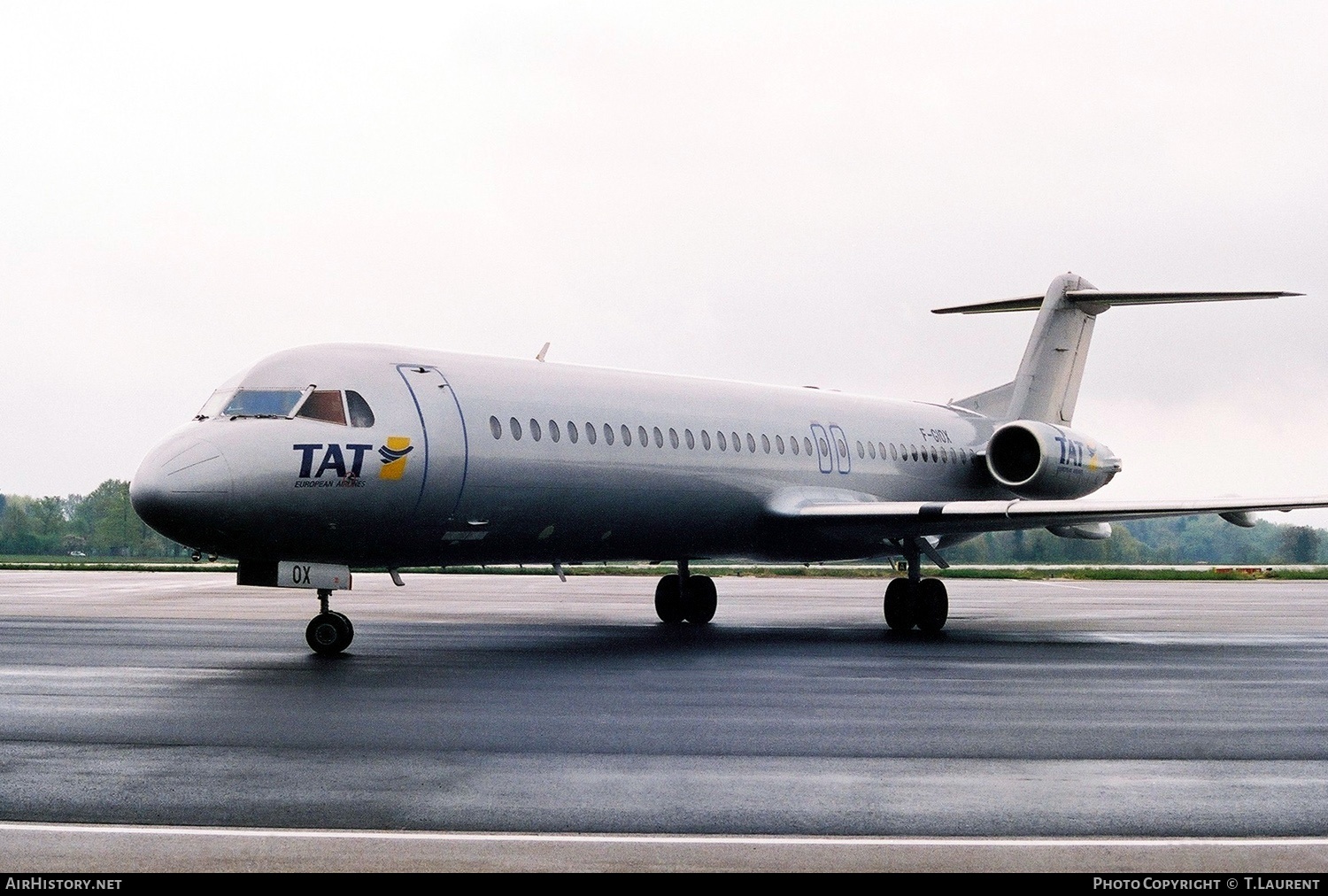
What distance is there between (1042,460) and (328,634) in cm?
1327

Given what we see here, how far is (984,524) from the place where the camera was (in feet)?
67.2

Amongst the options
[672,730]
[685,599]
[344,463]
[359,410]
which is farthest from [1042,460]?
[672,730]

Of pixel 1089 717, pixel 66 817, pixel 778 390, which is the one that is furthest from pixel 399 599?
pixel 66 817

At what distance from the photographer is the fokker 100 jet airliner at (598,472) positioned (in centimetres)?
1422

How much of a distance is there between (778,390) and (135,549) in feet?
432

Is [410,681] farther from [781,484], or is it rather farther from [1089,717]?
[781,484]

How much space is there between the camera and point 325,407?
48.7 ft

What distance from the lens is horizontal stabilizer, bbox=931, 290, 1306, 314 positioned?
25.0 meters

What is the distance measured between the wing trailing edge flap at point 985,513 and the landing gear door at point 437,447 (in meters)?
6.47

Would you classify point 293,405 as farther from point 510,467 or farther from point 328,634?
point 510,467

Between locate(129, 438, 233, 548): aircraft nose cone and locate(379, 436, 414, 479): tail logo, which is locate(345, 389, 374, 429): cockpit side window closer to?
locate(379, 436, 414, 479): tail logo

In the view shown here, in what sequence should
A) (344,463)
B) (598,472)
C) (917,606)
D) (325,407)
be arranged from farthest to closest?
1. (917,606)
2. (598,472)
3. (325,407)
4. (344,463)

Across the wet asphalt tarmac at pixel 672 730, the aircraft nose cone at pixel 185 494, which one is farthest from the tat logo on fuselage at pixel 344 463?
the wet asphalt tarmac at pixel 672 730

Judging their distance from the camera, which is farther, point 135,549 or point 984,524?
point 135,549
